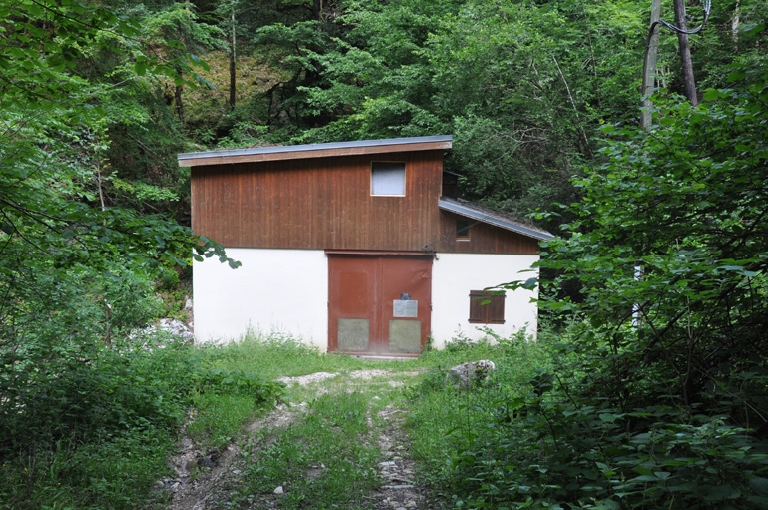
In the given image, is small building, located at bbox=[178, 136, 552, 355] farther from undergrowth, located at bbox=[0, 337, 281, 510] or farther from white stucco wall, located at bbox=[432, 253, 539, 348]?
undergrowth, located at bbox=[0, 337, 281, 510]

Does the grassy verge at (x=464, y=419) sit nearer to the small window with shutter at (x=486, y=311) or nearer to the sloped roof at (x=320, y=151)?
the small window with shutter at (x=486, y=311)

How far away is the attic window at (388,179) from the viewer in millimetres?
13320

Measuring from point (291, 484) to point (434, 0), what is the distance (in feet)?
60.8

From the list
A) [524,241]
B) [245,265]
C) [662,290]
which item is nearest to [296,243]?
[245,265]

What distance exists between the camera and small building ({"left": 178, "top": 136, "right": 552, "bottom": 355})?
43.1 feet

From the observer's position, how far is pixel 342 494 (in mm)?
4680

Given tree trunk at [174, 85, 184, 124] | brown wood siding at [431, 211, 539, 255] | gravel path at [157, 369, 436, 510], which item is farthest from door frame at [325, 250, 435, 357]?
tree trunk at [174, 85, 184, 124]

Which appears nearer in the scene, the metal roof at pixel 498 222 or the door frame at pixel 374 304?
the metal roof at pixel 498 222

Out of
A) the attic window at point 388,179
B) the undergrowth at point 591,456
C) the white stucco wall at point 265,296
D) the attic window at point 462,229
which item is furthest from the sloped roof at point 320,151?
the undergrowth at point 591,456

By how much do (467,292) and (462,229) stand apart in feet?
5.05

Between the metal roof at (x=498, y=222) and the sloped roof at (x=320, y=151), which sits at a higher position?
the sloped roof at (x=320, y=151)

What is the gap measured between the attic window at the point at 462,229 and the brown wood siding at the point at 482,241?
0.07 metres

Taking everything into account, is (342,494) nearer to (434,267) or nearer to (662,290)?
(662,290)

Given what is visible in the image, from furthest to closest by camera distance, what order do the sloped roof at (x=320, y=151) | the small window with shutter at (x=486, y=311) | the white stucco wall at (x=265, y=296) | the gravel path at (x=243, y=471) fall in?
the white stucco wall at (x=265, y=296)
the small window with shutter at (x=486, y=311)
the sloped roof at (x=320, y=151)
the gravel path at (x=243, y=471)
